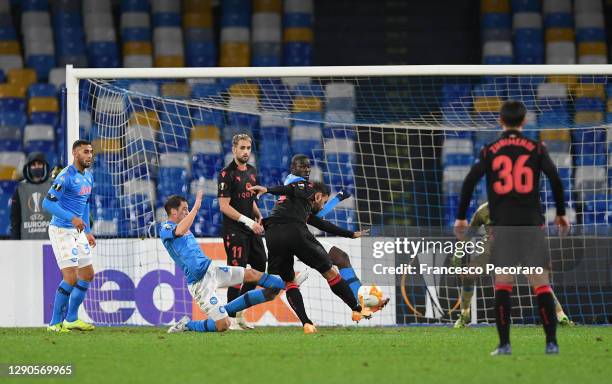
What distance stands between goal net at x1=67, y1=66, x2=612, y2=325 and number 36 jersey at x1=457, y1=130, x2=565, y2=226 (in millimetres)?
4061

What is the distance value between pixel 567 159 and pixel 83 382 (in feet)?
33.1

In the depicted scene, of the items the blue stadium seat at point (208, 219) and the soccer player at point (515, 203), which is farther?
the blue stadium seat at point (208, 219)

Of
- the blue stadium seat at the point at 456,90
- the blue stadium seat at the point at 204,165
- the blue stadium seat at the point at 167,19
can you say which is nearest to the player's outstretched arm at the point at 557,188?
the blue stadium seat at the point at 204,165

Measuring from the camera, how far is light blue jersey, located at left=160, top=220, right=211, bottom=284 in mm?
9906

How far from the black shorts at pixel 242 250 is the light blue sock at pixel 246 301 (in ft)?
1.69

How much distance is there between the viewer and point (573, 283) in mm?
12031

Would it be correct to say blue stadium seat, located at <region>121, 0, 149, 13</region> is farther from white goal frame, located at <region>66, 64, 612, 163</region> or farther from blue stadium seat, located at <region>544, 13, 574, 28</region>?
white goal frame, located at <region>66, 64, 612, 163</region>

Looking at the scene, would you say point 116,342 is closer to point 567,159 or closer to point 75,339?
point 75,339

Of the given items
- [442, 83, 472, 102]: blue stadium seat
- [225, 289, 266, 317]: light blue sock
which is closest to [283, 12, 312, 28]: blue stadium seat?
[442, 83, 472, 102]: blue stadium seat

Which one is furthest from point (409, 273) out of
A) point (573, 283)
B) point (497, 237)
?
point (497, 237)

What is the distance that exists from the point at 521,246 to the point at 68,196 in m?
4.59

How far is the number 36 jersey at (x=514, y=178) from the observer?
7.55 metres

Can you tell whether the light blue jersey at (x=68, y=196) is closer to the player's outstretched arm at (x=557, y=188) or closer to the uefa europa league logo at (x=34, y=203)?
the uefa europa league logo at (x=34, y=203)

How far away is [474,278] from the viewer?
1179 centimetres
